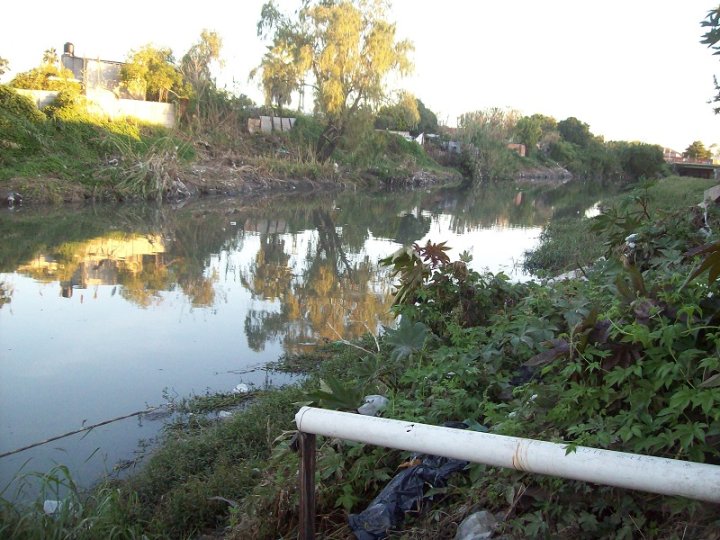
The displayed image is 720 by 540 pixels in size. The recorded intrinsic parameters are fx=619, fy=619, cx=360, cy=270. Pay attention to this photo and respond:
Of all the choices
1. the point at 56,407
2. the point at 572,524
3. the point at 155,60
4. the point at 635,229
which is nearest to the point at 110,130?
the point at 155,60

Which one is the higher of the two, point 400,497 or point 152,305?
point 400,497

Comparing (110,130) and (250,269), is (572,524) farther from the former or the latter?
(110,130)

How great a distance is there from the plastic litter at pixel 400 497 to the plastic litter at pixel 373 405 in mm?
497

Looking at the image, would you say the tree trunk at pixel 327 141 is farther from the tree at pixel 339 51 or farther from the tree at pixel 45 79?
the tree at pixel 45 79

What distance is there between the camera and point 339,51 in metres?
27.1

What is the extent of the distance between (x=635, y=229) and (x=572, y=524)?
2.80 meters

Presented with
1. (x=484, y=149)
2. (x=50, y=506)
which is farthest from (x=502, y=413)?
(x=484, y=149)

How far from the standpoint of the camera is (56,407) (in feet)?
14.6

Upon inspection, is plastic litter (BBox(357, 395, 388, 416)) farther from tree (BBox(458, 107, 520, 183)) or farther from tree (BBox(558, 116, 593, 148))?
tree (BBox(558, 116, 593, 148))

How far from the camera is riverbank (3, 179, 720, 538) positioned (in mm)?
1887

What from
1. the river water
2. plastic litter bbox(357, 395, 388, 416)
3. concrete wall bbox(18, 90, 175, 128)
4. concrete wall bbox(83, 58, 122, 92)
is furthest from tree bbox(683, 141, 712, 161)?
plastic litter bbox(357, 395, 388, 416)

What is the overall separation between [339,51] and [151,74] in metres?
8.09

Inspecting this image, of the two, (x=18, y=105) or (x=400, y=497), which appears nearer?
(x=400, y=497)

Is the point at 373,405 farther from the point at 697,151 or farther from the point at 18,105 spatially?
the point at 697,151
